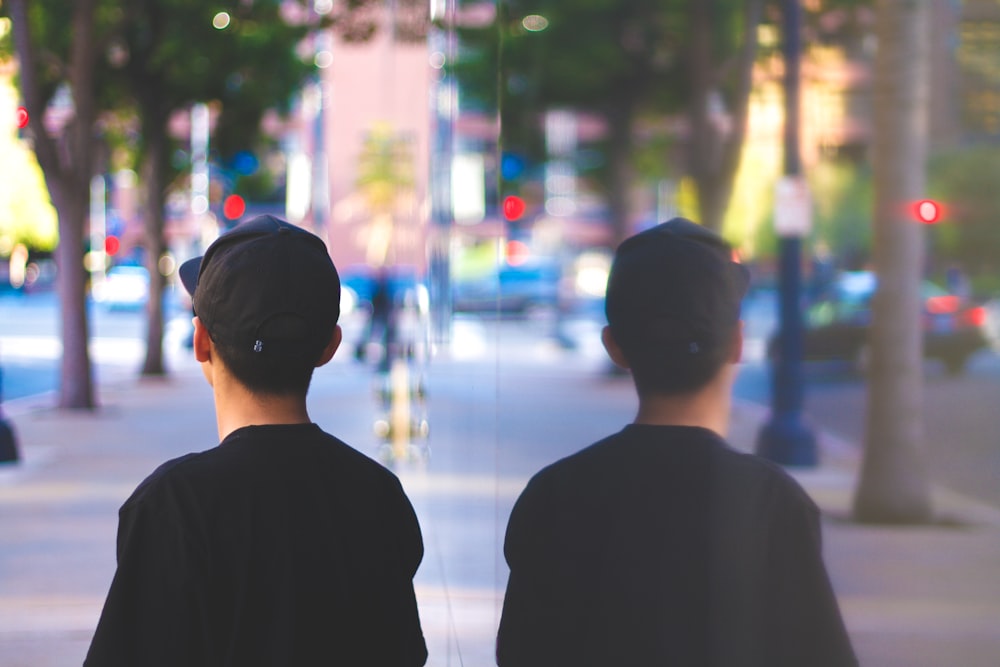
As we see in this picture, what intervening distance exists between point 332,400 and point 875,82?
11.7m

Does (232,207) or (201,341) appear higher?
(232,207)

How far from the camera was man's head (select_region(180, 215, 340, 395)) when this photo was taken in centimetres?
216

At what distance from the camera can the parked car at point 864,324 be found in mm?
9656

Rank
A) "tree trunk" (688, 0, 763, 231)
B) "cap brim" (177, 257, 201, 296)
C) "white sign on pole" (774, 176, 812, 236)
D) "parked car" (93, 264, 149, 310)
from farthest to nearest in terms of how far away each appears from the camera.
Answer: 1. "parked car" (93, 264, 149, 310)
2. "white sign on pole" (774, 176, 812, 236)
3. "tree trunk" (688, 0, 763, 231)
4. "cap brim" (177, 257, 201, 296)

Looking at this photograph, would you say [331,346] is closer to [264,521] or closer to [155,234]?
[264,521]

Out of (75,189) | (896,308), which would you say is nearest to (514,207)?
(75,189)

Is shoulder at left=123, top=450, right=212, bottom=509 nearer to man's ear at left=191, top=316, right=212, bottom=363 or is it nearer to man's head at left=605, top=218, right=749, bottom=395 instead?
man's ear at left=191, top=316, right=212, bottom=363

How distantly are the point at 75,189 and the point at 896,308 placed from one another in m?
11.7

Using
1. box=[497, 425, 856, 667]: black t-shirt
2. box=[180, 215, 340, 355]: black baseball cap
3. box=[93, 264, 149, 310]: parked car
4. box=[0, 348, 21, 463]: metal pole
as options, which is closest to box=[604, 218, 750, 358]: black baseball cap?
box=[497, 425, 856, 667]: black t-shirt

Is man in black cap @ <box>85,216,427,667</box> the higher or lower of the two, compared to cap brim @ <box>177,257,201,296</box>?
lower

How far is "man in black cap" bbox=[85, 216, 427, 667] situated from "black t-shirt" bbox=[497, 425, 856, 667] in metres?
0.26

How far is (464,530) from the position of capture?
9.36 metres

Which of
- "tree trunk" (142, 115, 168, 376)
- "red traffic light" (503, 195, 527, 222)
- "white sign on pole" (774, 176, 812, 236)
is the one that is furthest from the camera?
"tree trunk" (142, 115, 168, 376)

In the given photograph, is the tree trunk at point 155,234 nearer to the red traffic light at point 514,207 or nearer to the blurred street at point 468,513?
the blurred street at point 468,513
